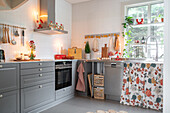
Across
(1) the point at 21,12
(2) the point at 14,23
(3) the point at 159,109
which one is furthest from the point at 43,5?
(3) the point at 159,109

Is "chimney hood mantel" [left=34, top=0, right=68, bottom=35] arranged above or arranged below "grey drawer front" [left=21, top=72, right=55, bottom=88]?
above

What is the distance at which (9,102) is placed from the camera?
2174 millimetres

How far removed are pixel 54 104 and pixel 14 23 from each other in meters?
1.91

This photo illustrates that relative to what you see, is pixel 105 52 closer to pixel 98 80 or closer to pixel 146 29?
pixel 98 80

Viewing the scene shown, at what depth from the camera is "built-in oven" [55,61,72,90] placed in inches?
125

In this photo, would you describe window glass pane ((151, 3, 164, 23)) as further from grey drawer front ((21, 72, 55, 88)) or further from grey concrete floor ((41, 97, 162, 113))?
grey drawer front ((21, 72, 55, 88))

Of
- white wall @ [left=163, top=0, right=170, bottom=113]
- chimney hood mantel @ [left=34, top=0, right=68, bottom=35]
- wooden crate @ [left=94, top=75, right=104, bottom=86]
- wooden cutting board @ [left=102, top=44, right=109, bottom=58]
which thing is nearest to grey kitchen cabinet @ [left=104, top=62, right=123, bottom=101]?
wooden crate @ [left=94, top=75, right=104, bottom=86]

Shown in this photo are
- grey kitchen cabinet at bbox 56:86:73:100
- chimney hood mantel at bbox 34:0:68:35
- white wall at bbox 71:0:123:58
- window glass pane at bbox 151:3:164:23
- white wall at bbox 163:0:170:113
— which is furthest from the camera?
white wall at bbox 71:0:123:58

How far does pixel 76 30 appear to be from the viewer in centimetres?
468

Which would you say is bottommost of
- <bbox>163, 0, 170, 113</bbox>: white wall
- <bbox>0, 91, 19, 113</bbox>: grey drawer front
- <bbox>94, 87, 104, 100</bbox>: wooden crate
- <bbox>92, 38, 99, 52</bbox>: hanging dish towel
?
<bbox>94, 87, 104, 100</bbox>: wooden crate

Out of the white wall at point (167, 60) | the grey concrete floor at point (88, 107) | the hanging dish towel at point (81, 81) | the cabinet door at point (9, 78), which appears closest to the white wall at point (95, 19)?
the hanging dish towel at point (81, 81)

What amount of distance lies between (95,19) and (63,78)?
2120 mm

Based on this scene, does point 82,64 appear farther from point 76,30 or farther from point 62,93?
point 76,30

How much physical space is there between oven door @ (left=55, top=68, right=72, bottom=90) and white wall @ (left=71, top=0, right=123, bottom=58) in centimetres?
118
